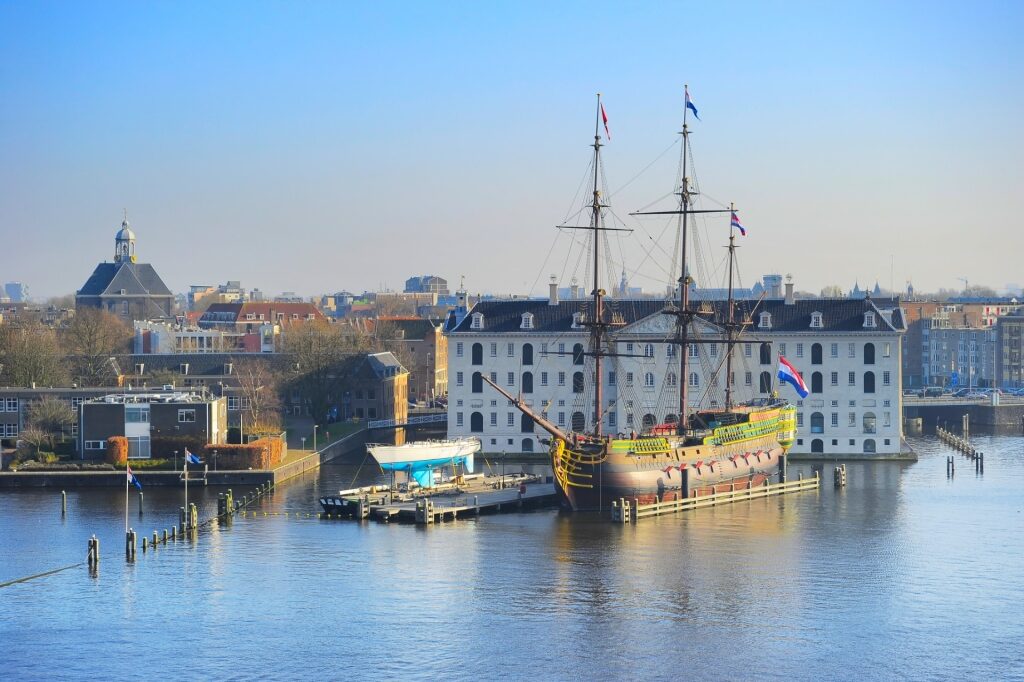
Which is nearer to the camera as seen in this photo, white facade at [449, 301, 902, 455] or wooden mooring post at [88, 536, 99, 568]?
wooden mooring post at [88, 536, 99, 568]

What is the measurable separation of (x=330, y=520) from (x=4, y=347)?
55.0 m

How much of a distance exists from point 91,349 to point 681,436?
205 ft

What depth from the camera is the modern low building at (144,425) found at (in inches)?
3647

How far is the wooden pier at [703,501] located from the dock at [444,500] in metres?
5.79

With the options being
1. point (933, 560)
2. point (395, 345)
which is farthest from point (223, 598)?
point (395, 345)

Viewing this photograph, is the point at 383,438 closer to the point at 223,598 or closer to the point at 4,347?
the point at 4,347

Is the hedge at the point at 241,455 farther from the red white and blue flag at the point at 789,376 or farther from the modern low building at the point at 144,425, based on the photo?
the red white and blue flag at the point at 789,376

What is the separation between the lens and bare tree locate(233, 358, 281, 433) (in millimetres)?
112188

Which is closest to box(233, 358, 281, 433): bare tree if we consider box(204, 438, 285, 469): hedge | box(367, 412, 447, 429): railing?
box(367, 412, 447, 429): railing

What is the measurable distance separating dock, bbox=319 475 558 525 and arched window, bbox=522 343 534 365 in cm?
1757

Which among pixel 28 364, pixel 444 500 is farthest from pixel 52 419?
pixel 444 500

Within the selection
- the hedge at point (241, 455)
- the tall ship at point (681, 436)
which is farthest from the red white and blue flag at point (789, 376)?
the hedge at point (241, 455)

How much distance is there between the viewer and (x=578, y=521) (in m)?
75.9

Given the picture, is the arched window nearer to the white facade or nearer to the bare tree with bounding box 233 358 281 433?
the white facade
